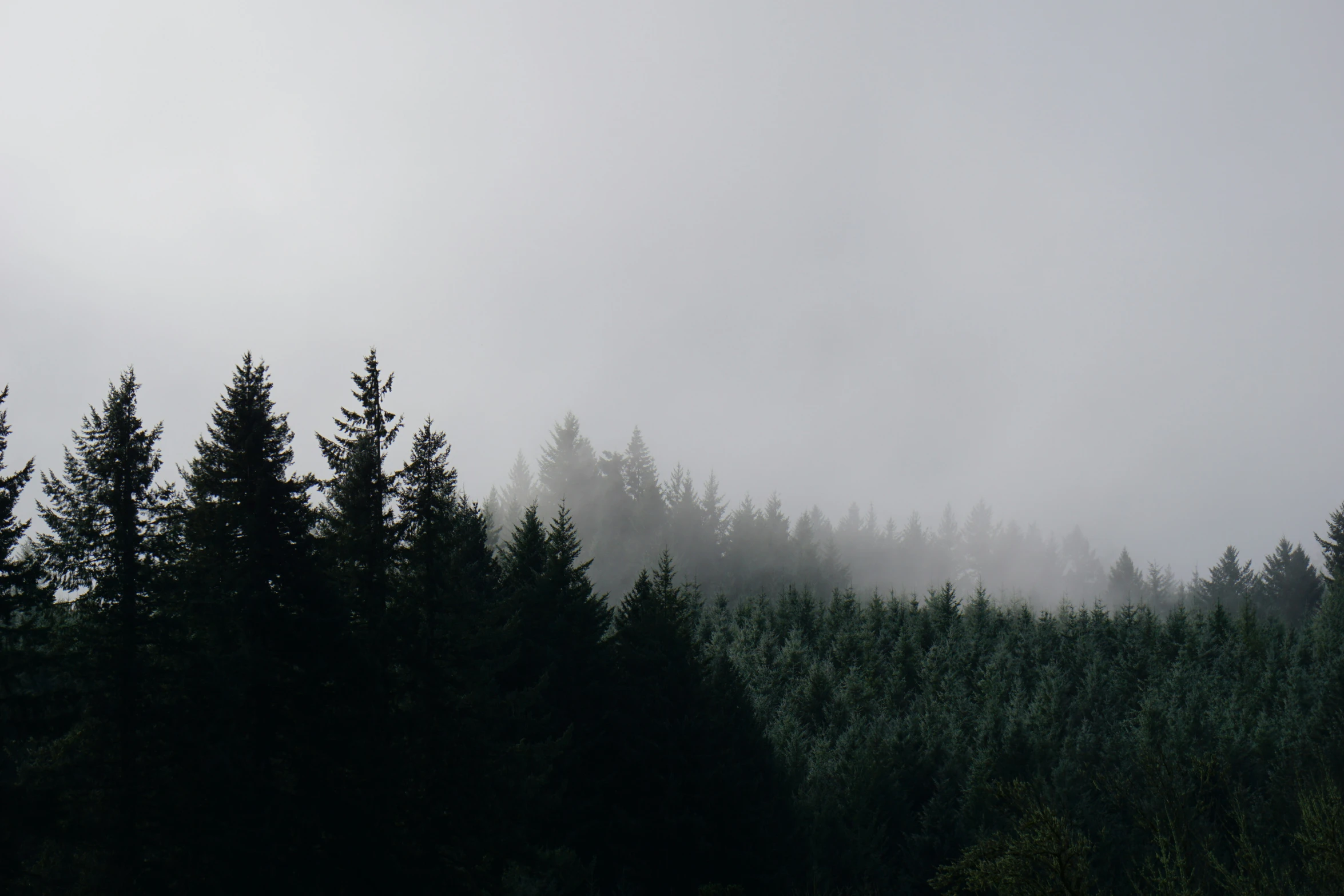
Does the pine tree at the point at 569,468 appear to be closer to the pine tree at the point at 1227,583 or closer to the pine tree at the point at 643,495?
the pine tree at the point at 643,495

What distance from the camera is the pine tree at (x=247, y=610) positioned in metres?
18.8

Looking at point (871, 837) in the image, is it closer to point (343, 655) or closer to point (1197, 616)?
point (343, 655)

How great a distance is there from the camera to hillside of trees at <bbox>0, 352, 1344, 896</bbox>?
1855 centimetres

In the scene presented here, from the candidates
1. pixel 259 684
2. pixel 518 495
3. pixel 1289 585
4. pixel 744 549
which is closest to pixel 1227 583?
pixel 1289 585

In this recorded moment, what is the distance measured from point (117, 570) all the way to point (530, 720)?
1225 centimetres

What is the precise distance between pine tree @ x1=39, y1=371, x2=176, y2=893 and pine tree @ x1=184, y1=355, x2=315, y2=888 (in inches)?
39.8

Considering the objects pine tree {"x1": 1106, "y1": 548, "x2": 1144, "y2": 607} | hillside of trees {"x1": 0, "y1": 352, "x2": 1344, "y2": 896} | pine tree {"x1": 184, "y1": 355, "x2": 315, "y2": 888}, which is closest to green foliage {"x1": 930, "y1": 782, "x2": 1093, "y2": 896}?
hillside of trees {"x1": 0, "y1": 352, "x2": 1344, "y2": 896}

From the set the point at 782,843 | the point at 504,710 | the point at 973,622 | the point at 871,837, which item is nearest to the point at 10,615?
the point at 504,710

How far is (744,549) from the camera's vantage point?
101938 mm

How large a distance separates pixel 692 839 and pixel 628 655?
21.7 feet

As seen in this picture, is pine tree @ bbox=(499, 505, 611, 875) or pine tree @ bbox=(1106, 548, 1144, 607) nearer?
pine tree @ bbox=(499, 505, 611, 875)

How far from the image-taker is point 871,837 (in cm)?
3716

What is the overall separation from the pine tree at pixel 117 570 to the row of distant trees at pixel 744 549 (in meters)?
63.0

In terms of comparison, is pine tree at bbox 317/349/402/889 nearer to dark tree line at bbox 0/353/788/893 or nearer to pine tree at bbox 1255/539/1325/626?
dark tree line at bbox 0/353/788/893
